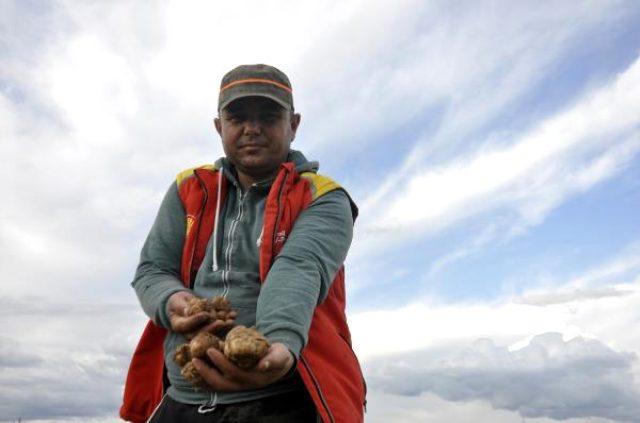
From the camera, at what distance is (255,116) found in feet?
13.5

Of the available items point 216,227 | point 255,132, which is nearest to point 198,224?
point 216,227

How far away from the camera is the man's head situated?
13.4 feet

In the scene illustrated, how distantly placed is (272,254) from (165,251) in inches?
30.7

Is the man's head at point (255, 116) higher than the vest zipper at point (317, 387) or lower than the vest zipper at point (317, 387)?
higher

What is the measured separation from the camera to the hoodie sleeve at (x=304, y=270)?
10.9ft

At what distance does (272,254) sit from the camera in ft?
12.4

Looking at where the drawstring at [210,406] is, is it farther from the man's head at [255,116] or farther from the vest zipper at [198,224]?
the man's head at [255,116]

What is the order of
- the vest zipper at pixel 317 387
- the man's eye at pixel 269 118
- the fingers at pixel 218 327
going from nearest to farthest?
the fingers at pixel 218 327, the vest zipper at pixel 317 387, the man's eye at pixel 269 118

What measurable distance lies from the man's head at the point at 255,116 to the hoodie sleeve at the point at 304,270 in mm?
445

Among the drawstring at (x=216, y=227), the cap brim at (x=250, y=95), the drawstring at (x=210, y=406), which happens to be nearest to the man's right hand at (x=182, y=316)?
the drawstring at (x=216, y=227)

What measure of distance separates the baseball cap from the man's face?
0.13ft

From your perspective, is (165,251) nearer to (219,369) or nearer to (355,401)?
(219,369)

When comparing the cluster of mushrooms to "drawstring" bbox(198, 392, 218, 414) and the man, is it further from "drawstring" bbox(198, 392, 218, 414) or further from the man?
"drawstring" bbox(198, 392, 218, 414)

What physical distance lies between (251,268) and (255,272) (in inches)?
1.6
